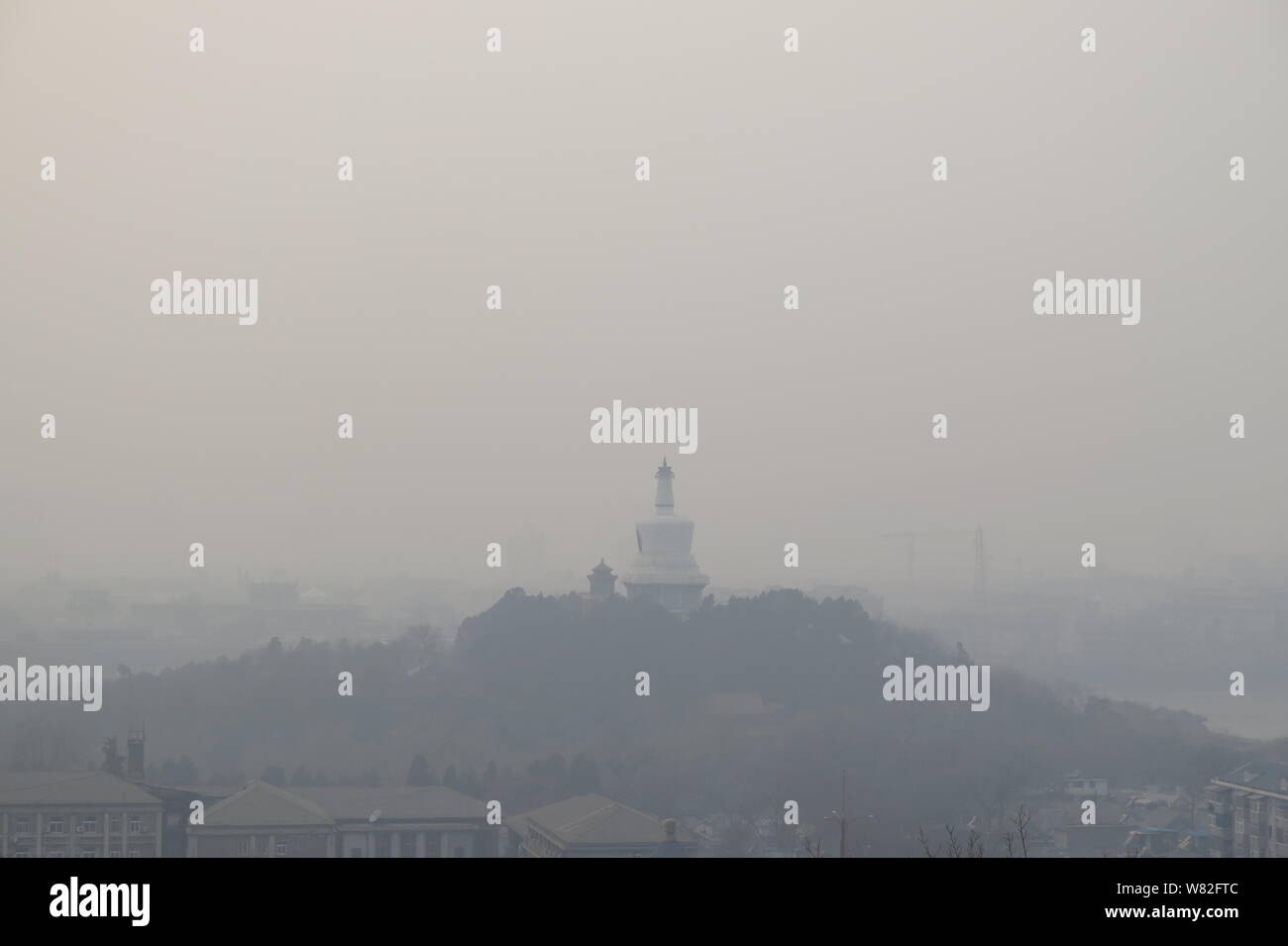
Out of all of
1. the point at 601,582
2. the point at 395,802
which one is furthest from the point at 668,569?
Result: the point at 395,802

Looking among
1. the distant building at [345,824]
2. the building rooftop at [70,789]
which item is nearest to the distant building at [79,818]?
the building rooftop at [70,789]

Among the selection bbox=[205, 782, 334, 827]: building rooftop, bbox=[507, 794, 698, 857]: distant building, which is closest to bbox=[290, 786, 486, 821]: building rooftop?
bbox=[205, 782, 334, 827]: building rooftop

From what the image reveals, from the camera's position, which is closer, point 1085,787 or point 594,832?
point 594,832

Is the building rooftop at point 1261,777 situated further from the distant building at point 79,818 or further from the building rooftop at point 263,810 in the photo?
the distant building at point 79,818

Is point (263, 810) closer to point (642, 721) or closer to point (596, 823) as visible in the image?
point (596, 823)

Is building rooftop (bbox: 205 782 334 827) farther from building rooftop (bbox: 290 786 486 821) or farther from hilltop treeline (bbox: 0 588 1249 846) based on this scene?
hilltop treeline (bbox: 0 588 1249 846)
